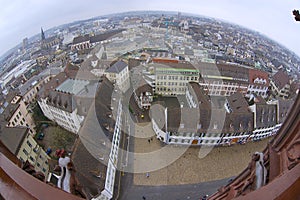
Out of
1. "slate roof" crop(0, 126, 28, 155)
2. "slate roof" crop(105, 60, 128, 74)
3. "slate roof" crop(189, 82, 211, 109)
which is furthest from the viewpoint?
"slate roof" crop(105, 60, 128, 74)

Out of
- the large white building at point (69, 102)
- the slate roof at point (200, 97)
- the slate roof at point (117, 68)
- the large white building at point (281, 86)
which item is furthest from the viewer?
the large white building at point (281, 86)

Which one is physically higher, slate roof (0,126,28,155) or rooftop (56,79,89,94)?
rooftop (56,79,89,94)

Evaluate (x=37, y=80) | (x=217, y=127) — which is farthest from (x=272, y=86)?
(x=37, y=80)

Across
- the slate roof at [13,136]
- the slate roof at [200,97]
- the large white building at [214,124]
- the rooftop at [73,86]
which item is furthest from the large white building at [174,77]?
the slate roof at [13,136]

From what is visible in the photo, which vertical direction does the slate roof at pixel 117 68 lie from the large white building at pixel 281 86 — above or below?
above

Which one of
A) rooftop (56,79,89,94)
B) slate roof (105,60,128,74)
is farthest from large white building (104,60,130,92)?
rooftop (56,79,89,94)

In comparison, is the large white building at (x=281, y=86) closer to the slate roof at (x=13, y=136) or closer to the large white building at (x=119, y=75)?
the large white building at (x=119, y=75)

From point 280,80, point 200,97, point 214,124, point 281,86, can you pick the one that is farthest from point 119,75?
point 280,80

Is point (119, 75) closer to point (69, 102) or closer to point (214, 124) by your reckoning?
point (69, 102)

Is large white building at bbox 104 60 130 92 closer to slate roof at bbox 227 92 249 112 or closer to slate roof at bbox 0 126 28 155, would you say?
slate roof at bbox 0 126 28 155
